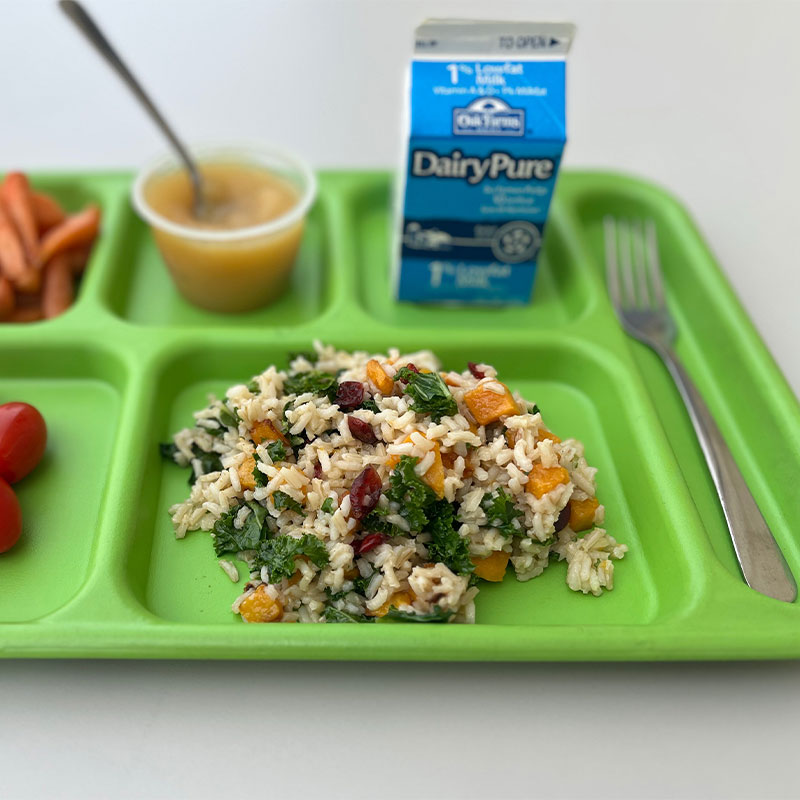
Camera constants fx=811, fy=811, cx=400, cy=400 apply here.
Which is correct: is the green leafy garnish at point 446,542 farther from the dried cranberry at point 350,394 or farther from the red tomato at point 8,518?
the red tomato at point 8,518

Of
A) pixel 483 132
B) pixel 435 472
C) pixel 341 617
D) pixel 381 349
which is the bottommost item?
pixel 341 617

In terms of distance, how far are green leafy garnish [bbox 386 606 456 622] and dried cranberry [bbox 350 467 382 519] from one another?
23 cm

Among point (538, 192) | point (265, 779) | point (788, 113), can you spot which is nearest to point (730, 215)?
point (788, 113)

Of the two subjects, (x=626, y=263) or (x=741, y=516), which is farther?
(x=626, y=263)

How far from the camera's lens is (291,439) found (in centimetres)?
201

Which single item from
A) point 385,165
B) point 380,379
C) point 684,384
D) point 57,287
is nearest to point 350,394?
point 380,379

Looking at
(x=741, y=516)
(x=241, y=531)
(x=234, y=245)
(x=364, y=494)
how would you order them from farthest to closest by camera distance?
(x=234, y=245) → (x=741, y=516) → (x=241, y=531) → (x=364, y=494)

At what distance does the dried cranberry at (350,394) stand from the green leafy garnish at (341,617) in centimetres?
51

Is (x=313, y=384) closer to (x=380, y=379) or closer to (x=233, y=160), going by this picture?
(x=380, y=379)

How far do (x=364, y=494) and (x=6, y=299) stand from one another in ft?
4.46

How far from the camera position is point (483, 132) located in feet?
7.29

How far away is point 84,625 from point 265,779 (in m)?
0.49

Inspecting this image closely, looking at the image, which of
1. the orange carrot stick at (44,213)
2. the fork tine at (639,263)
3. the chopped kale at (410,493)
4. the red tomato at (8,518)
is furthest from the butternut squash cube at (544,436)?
the orange carrot stick at (44,213)

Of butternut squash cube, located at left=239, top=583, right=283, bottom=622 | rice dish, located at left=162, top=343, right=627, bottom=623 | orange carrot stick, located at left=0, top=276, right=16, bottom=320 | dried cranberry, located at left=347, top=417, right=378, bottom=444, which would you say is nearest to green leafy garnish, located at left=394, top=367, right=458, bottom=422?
rice dish, located at left=162, top=343, right=627, bottom=623
